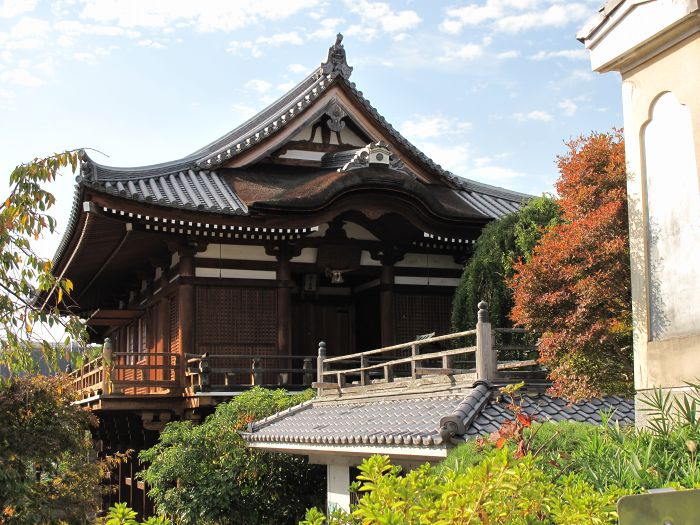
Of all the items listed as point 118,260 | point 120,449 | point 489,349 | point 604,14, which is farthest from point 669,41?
point 120,449

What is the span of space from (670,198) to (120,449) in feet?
69.6

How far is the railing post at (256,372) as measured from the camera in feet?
57.6

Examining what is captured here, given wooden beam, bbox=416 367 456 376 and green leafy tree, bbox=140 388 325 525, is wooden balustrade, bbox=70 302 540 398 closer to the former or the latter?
wooden beam, bbox=416 367 456 376

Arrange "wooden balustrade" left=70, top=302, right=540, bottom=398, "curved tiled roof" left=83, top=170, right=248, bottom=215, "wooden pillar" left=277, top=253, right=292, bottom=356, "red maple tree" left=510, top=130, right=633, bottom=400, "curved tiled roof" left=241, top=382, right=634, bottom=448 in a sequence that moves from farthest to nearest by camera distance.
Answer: "wooden pillar" left=277, top=253, right=292, bottom=356
"curved tiled roof" left=83, top=170, right=248, bottom=215
"wooden balustrade" left=70, top=302, right=540, bottom=398
"curved tiled roof" left=241, top=382, right=634, bottom=448
"red maple tree" left=510, top=130, right=633, bottom=400

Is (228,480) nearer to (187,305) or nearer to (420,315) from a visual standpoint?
(187,305)

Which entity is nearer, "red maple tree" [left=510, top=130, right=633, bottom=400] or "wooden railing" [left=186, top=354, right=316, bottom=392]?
"red maple tree" [left=510, top=130, right=633, bottom=400]

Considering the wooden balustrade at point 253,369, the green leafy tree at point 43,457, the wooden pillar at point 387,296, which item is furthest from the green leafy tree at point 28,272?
the wooden pillar at point 387,296

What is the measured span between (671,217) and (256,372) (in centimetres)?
1139

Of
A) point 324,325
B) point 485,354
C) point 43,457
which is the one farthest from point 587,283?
point 324,325

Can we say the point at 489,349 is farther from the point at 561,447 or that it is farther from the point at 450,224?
the point at 450,224

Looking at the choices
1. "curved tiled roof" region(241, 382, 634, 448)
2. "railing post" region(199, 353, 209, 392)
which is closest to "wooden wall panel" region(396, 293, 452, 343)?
"railing post" region(199, 353, 209, 392)

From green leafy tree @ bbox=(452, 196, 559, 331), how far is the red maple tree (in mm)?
5417

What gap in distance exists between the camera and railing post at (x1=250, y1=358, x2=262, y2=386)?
17562 millimetres

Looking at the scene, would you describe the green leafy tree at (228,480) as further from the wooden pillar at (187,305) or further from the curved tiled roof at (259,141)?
the curved tiled roof at (259,141)
